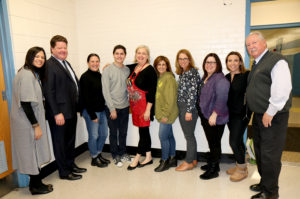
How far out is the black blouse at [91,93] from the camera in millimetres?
2859

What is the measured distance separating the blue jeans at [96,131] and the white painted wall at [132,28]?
22.2 inches

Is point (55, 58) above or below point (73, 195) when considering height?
above

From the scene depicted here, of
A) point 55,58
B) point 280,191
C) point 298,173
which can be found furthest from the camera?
point 298,173

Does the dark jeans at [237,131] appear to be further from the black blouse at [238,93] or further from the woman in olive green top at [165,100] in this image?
the woman in olive green top at [165,100]

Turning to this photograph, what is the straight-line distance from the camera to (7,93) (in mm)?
2451

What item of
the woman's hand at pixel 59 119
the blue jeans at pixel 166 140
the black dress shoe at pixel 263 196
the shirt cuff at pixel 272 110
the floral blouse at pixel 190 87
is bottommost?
the black dress shoe at pixel 263 196

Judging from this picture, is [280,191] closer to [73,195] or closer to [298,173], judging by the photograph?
[298,173]

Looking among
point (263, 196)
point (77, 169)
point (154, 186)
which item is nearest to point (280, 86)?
point (263, 196)

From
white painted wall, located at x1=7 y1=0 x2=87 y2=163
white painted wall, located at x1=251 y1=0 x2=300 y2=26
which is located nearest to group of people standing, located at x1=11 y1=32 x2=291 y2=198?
white painted wall, located at x1=7 y1=0 x2=87 y2=163

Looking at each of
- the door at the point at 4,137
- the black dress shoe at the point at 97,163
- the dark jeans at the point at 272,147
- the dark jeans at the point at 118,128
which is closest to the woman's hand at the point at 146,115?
the dark jeans at the point at 118,128

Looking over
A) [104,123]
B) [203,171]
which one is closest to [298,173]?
[203,171]

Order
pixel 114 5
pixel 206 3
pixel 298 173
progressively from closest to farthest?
1. pixel 298 173
2. pixel 206 3
3. pixel 114 5

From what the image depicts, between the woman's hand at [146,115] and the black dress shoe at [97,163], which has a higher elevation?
the woman's hand at [146,115]

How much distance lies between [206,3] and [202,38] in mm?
497
